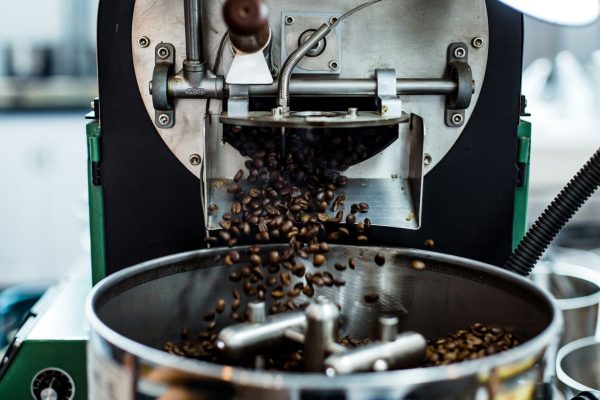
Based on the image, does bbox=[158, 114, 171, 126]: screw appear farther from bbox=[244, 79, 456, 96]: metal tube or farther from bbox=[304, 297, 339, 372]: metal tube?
bbox=[304, 297, 339, 372]: metal tube

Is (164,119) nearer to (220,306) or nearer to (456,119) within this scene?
(220,306)

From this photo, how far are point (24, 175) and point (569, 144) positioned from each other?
2915 mm

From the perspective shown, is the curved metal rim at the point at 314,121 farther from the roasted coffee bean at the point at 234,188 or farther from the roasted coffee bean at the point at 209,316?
the roasted coffee bean at the point at 209,316

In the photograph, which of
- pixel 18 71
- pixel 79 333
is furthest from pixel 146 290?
pixel 18 71

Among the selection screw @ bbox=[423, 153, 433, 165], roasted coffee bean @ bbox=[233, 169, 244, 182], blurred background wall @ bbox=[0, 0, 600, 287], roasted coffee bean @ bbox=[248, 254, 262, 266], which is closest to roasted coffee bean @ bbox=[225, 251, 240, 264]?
roasted coffee bean @ bbox=[248, 254, 262, 266]

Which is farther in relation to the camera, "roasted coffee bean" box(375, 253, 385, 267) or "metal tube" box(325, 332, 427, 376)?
"roasted coffee bean" box(375, 253, 385, 267)

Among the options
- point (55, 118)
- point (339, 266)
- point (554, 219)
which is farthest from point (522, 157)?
point (55, 118)

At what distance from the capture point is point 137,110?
1269 mm

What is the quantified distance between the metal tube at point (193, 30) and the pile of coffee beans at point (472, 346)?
0.58 metres

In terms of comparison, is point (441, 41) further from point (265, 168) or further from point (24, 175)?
point (24, 175)

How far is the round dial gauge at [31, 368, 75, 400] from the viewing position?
121cm

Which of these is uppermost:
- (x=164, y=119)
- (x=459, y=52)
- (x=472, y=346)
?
(x=459, y=52)

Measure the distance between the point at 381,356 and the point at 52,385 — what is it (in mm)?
610

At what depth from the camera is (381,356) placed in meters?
0.88
